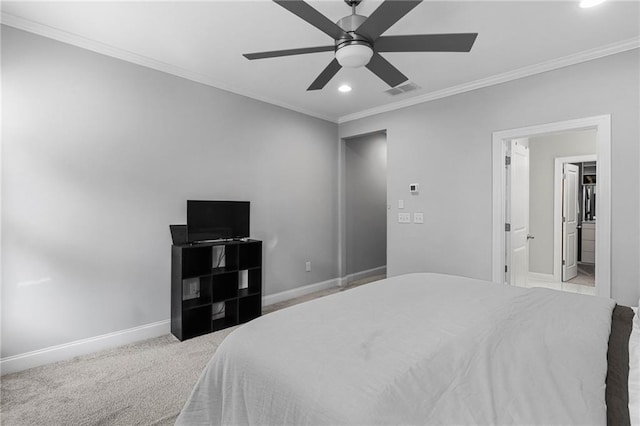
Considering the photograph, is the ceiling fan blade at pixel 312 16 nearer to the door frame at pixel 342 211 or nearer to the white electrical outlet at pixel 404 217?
the white electrical outlet at pixel 404 217

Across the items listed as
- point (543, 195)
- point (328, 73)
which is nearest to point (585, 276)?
point (543, 195)

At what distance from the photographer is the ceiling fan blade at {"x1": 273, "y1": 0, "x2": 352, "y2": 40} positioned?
1621 mm

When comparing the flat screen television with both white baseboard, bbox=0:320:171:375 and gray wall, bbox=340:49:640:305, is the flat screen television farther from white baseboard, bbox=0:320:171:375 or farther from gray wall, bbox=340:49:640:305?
gray wall, bbox=340:49:640:305

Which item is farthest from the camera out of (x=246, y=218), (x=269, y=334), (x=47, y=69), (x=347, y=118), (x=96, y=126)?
(x=347, y=118)

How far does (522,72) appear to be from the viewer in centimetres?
330

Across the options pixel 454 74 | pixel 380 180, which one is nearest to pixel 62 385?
pixel 454 74

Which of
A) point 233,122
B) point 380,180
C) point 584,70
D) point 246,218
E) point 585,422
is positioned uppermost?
point 584,70

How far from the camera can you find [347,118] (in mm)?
4980

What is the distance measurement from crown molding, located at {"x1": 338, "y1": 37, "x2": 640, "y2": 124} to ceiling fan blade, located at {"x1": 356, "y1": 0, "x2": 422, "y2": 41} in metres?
2.18

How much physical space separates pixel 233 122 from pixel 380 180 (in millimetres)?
3053

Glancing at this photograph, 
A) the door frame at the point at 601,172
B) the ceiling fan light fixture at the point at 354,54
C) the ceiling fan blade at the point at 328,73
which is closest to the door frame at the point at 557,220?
the door frame at the point at 601,172

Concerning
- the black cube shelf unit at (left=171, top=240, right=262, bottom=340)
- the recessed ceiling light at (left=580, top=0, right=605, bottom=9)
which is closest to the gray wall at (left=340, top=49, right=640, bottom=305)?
the recessed ceiling light at (left=580, top=0, right=605, bottom=9)

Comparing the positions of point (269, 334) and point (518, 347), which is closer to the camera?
point (518, 347)

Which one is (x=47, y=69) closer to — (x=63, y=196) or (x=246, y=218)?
(x=63, y=196)
